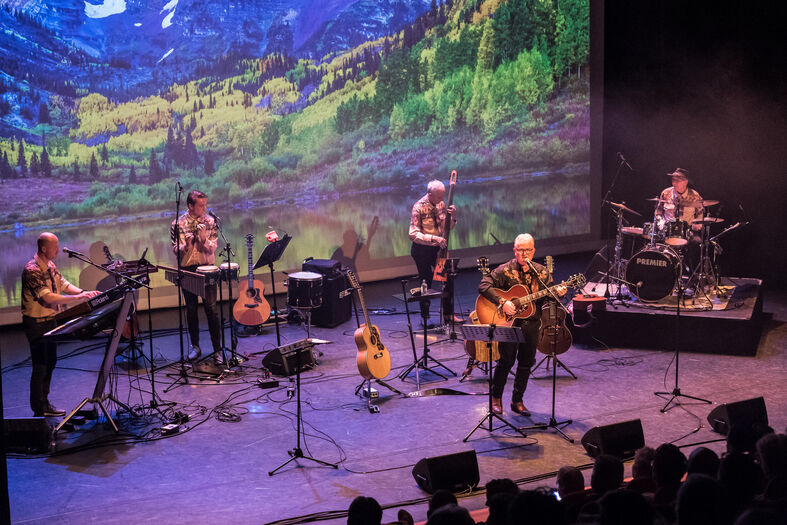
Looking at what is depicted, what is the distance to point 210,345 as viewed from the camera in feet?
36.6

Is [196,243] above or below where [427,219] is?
below

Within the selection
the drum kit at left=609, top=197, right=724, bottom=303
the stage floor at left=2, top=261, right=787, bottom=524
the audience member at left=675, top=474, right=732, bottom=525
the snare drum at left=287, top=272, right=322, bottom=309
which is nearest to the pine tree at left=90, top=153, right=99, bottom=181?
the stage floor at left=2, top=261, right=787, bottom=524

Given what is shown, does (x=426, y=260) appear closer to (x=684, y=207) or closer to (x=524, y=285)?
(x=524, y=285)

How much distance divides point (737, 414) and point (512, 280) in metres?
2.32

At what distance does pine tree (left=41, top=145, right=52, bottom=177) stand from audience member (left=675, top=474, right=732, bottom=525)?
10170 mm

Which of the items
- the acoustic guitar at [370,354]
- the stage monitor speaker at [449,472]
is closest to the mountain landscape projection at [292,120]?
the acoustic guitar at [370,354]

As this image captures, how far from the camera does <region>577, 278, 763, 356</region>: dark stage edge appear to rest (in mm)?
10352

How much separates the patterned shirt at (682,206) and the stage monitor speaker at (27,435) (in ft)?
28.3

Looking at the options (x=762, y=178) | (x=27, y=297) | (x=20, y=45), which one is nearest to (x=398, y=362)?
(x=27, y=297)

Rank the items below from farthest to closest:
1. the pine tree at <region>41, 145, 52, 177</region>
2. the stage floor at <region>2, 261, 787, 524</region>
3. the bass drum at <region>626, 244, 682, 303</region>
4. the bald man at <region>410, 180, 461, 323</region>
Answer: the pine tree at <region>41, 145, 52, 177</region>, the bald man at <region>410, 180, 461, 323</region>, the bass drum at <region>626, 244, 682, 303</region>, the stage floor at <region>2, 261, 787, 524</region>

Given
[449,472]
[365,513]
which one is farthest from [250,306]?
[365,513]

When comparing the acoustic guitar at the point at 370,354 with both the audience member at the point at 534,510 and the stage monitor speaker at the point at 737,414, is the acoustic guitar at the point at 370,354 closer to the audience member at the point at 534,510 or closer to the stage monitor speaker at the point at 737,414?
the stage monitor speaker at the point at 737,414

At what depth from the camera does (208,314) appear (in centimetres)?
1016

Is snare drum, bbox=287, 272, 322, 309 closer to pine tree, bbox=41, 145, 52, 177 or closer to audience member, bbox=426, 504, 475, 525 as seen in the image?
pine tree, bbox=41, 145, 52, 177
